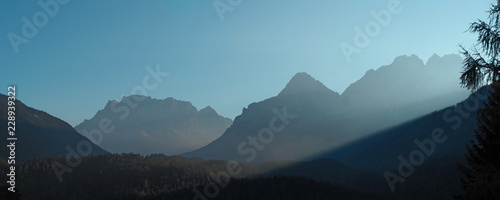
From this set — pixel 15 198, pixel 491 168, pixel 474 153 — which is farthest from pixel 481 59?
pixel 15 198

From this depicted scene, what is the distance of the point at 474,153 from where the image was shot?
850 inches

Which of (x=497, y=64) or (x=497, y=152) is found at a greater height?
(x=497, y=64)

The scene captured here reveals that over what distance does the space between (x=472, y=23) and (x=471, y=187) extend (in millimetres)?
6744

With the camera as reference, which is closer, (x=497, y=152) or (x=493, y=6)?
(x=493, y=6)

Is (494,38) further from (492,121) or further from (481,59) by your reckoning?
(492,121)

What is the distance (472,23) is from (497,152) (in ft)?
20.5

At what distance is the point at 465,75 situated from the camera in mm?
16938

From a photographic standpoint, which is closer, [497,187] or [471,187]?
[497,187]

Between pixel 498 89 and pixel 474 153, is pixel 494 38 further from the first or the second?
pixel 474 153

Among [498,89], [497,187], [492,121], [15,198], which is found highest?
[15,198]

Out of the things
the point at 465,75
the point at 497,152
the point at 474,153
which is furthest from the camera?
the point at 474,153

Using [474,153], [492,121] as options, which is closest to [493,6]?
[492,121]

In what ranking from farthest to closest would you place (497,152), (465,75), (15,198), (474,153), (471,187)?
(15,198), (474,153), (497,152), (465,75), (471,187)

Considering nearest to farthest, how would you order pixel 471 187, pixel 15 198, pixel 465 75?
pixel 471 187, pixel 465 75, pixel 15 198
